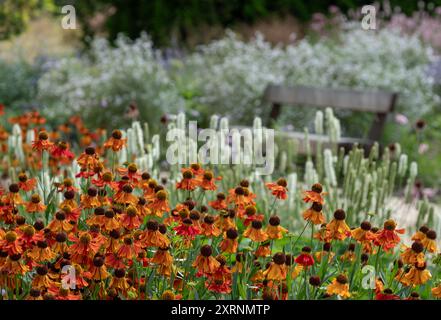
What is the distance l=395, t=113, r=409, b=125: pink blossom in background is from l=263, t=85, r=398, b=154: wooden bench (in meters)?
0.28

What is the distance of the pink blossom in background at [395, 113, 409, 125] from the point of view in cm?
719

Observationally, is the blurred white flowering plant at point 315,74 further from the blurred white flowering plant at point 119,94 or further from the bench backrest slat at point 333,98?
the blurred white flowering plant at point 119,94

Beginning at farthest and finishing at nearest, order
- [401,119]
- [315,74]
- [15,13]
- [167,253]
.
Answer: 1. [15,13]
2. [315,74]
3. [401,119]
4. [167,253]

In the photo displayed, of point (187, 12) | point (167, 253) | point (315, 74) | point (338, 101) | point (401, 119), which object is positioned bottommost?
point (167, 253)

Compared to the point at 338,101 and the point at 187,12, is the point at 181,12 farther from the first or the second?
the point at 338,101

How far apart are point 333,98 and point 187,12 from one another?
225 inches

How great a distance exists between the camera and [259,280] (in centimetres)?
225

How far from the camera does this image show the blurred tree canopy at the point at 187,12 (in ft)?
40.3

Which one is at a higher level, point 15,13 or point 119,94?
point 15,13

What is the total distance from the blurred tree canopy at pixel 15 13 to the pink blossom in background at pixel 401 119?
548 cm

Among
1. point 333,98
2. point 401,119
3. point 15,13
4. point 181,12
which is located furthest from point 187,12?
point 401,119

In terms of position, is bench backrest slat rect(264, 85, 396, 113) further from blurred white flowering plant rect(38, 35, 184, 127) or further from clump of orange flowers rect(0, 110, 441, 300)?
clump of orange flowers rect(0, 110, 441, 300)

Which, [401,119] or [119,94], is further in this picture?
[119,94]

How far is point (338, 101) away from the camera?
7008 millimetres
